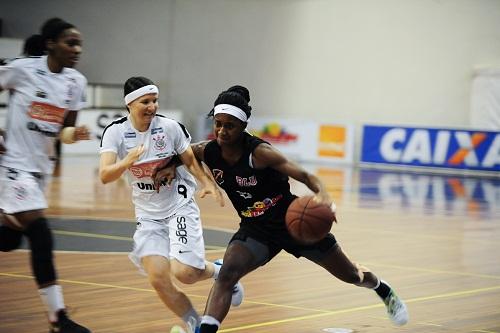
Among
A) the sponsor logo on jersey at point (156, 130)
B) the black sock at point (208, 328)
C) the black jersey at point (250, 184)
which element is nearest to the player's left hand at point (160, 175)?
the sponsor logo on jersey at point (156, 130)

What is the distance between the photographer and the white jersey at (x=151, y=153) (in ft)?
24.2

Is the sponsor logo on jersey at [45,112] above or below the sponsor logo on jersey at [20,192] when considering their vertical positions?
above

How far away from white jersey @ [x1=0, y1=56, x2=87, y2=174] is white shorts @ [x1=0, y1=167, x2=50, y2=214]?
0.07 meters

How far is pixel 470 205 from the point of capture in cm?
1870

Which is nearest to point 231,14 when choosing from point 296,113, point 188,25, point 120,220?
point 188,25

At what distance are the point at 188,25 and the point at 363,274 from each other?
25.6 metres

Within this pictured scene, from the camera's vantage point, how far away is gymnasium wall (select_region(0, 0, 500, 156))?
27781 mm

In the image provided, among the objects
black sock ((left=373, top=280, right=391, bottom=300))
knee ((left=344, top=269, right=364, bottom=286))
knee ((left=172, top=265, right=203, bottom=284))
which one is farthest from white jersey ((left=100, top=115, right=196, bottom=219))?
black sock ((left=373, top=280, right=391, bottom=300))

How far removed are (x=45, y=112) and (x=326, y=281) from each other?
3878 millimetres

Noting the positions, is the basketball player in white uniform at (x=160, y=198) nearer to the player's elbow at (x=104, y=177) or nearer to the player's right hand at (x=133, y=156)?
the player's elbow at (x=104, y=177)

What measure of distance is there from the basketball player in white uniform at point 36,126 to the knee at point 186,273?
0.86m

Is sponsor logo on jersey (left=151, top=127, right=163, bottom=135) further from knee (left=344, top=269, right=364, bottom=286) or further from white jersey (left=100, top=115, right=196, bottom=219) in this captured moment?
knee (left=344, top=269, right=364, bottom=286)

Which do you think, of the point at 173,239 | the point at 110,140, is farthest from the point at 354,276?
the point at 110,140

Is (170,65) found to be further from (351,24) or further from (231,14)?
(351,24)
